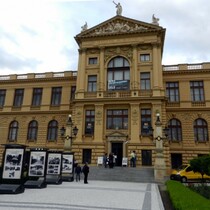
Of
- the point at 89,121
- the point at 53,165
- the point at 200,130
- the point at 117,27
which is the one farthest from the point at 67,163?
the point at 117,27

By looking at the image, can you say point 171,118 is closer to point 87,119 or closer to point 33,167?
point 87,119

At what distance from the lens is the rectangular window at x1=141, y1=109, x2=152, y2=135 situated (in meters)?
29.5

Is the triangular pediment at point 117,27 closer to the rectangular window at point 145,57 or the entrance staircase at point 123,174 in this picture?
the rectangular window at point 145,57

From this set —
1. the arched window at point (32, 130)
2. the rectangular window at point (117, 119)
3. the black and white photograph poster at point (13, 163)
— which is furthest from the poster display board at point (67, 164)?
the arched window at point (32, 130)

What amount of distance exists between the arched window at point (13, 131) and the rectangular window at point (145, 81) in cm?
A: 2142

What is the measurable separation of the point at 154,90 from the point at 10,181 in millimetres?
22033

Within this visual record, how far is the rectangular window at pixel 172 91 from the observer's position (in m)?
33.9

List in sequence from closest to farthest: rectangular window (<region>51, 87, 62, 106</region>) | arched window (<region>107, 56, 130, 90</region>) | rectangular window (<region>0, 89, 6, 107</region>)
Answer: arched window (<region>107, 56, 130, 90</region>) → rectangular window (<region>51, 87, 62, 106</region>) → rectangular window (<region>0, 89, 6, 107</region>)

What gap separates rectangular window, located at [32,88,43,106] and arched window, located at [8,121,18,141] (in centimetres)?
447

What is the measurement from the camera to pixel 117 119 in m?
31.1

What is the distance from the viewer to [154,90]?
3072 centimetres

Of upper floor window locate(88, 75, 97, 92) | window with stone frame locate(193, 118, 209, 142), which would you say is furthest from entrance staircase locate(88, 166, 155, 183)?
upper floor window locate(88, 75, 97, 92)

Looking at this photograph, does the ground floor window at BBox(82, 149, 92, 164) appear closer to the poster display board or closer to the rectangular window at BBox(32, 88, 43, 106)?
the poster display board

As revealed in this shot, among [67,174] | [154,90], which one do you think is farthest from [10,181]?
[154,90]
